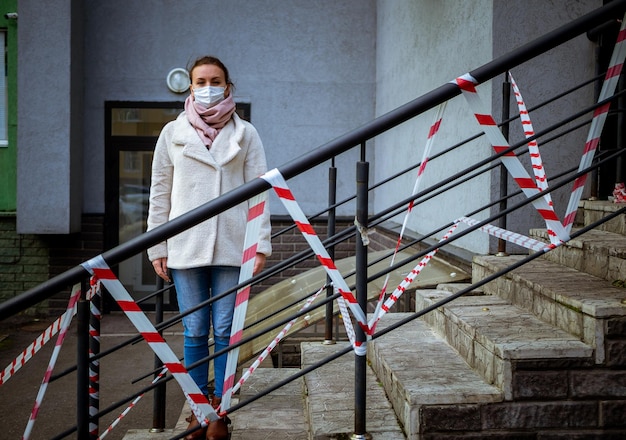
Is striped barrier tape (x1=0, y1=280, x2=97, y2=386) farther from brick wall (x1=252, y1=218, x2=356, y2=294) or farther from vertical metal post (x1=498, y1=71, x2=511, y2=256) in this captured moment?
brick wall (x1=252, y1=218, x2=356, y2=294)

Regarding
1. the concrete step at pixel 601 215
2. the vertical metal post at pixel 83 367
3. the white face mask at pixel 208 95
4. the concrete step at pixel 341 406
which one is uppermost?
the white face mask at pixel 208 95

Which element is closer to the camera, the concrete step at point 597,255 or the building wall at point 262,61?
the concrete step at point 597,255

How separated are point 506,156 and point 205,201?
1242 mm

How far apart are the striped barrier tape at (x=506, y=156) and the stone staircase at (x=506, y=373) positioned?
30 centimetres

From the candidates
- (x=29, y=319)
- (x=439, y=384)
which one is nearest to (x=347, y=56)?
(x=29, y=319)

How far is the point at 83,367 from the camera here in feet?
6.82

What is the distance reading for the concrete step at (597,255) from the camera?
2.77 meters

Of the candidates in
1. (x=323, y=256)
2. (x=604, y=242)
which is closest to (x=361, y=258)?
(x=323, y=256)

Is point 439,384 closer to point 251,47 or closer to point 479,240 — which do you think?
point 479,240

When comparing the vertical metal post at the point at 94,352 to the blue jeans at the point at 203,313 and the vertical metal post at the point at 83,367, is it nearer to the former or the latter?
the vertical metal post at the point at 83,367

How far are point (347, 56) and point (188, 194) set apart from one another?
6.76m

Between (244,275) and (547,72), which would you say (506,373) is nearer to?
(244,275)

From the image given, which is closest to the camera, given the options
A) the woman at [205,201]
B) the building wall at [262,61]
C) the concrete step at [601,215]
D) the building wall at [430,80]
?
the woman at [205,201]

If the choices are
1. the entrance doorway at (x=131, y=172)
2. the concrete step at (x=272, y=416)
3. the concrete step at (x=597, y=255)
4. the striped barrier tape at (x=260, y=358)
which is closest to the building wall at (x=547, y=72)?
the concrete step at (x=597, y=255)
